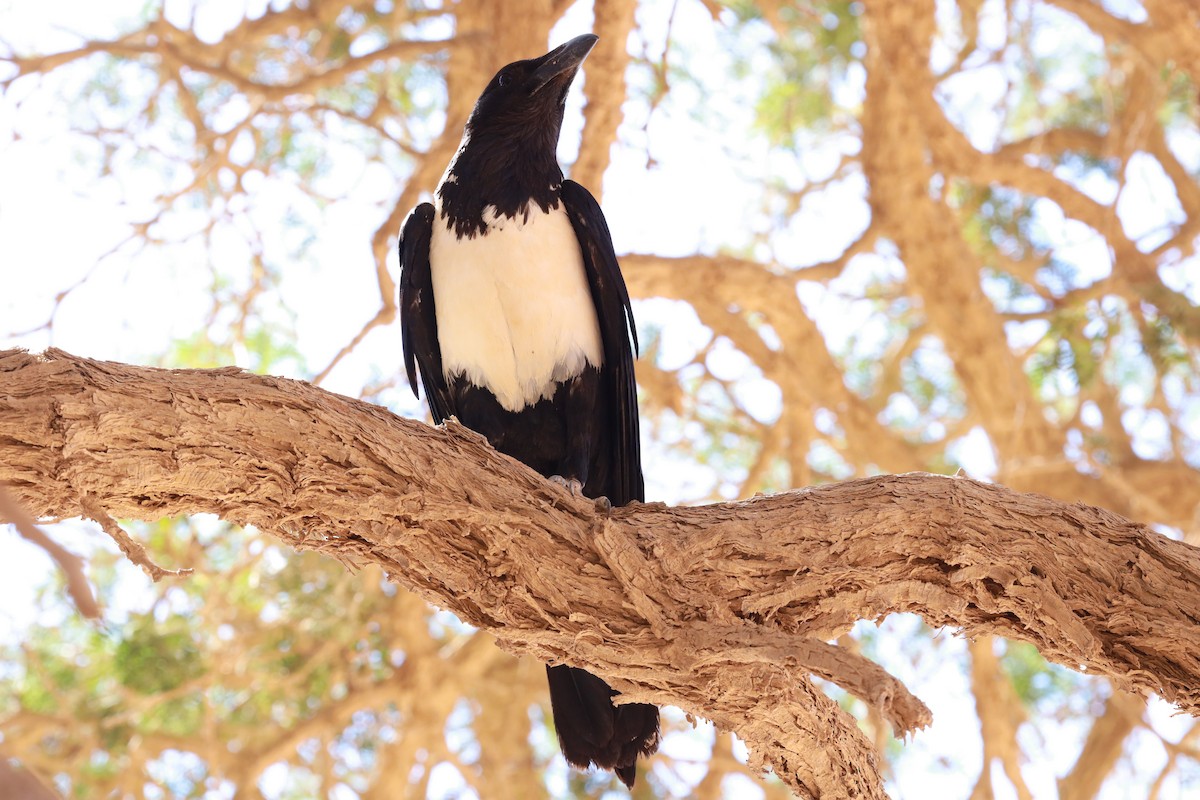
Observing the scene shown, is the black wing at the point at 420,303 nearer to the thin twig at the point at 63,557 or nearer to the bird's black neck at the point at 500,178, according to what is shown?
the bird's black neck at the point at 500,178

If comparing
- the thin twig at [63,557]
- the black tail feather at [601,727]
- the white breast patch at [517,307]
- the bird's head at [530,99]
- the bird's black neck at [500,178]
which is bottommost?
the thin twig at [63,557]

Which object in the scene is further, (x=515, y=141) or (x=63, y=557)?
(x=515, y=141)

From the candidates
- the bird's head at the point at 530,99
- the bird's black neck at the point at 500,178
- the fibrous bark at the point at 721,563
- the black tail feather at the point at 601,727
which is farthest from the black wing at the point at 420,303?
the fibrous bark at the point at 721,563

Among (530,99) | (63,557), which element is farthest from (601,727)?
(63,557)

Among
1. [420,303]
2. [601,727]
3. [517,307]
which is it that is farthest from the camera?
[420,303]

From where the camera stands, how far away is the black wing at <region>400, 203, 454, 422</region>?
4.06m

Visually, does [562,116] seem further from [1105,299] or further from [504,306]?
[1105,299]

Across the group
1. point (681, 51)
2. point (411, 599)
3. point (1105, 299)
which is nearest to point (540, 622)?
point (411, 599)

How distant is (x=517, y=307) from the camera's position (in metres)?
3.75

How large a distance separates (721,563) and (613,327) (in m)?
1.38

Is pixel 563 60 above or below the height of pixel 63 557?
above

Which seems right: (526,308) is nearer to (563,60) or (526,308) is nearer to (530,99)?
(530,99)

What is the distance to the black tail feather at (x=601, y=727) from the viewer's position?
3.40 meters

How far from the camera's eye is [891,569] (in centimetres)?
277
